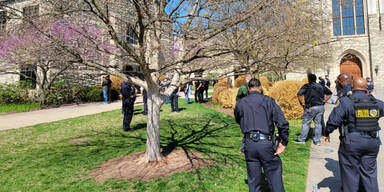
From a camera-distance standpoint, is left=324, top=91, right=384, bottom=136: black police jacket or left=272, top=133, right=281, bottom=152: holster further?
left=324, top=91, right=384, bottom=136: black police jacket

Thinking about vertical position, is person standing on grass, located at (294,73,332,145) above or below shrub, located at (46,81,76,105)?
below

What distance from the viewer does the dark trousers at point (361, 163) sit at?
281 centimetres

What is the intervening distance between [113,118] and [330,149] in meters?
8.05

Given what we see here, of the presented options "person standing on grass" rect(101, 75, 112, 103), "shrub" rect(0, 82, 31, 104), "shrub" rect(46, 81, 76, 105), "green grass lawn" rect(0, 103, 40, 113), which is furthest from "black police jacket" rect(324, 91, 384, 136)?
"shrub" rect(0, 82, 31, 104)

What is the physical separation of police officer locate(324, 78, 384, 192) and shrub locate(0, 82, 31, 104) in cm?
1583

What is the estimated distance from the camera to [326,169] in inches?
165

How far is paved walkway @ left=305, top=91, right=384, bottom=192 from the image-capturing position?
353 cm

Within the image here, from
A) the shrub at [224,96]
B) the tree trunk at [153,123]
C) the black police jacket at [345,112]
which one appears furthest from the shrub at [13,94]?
the black police jacket at [345,112]

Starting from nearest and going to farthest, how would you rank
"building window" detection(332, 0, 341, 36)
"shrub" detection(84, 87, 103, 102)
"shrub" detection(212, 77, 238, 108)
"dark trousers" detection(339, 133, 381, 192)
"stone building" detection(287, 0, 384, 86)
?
"dark trousers" detection(339, 133, 381, 192) → "building window" detection(332, 0, 341, 36) → "shrub" detection(212, 77, 238, 108) → "shrub" detection(84, 87, 103, 102) → "stone building" detection(287, 0, 384, 86)

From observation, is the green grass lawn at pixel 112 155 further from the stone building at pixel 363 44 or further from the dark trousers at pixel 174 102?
the stone building at pixel 363 44

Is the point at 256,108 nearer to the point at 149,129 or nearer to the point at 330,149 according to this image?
the point at 149,129

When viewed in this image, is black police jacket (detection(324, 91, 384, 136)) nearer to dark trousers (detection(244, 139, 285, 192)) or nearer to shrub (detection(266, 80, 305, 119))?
dark trousers (detection(244, 139, 285, 192))

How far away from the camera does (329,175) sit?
3.90 m

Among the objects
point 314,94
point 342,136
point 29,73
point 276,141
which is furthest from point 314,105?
point 29,73
